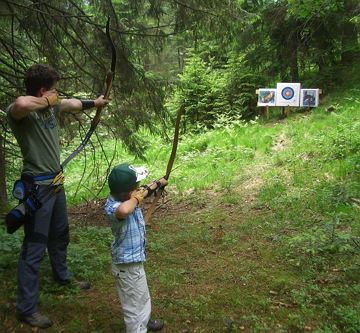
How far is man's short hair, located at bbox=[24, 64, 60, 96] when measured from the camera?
3496mm

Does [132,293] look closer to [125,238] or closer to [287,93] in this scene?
[125,238]

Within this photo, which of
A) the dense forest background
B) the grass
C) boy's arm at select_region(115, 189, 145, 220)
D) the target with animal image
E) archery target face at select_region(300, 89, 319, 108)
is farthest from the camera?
the target with animal image

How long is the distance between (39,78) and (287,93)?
10.4m

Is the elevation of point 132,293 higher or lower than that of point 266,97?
lower

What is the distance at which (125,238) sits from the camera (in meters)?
3.27

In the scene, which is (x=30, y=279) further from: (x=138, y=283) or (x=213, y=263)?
(x=213, y=263)

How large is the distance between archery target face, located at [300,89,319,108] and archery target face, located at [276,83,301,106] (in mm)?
141

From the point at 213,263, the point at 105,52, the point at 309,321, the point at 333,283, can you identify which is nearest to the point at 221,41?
the point at 105,52

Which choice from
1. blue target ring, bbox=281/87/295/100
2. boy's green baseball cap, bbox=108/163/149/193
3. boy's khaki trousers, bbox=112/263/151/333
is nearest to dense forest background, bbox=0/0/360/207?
boy's green baseball cap, bbox=108/163/149/193

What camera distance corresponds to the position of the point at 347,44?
44.0 ft

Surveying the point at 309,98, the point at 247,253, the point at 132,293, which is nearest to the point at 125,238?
the point at 132,293

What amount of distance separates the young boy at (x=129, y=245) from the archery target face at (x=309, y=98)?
10.4 meters

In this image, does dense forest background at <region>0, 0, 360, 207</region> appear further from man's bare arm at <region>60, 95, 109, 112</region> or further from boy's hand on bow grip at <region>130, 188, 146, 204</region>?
boy's hand on bow grip at <region>130, 188, 146, 204</region>

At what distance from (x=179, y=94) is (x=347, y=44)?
5.80 metres
